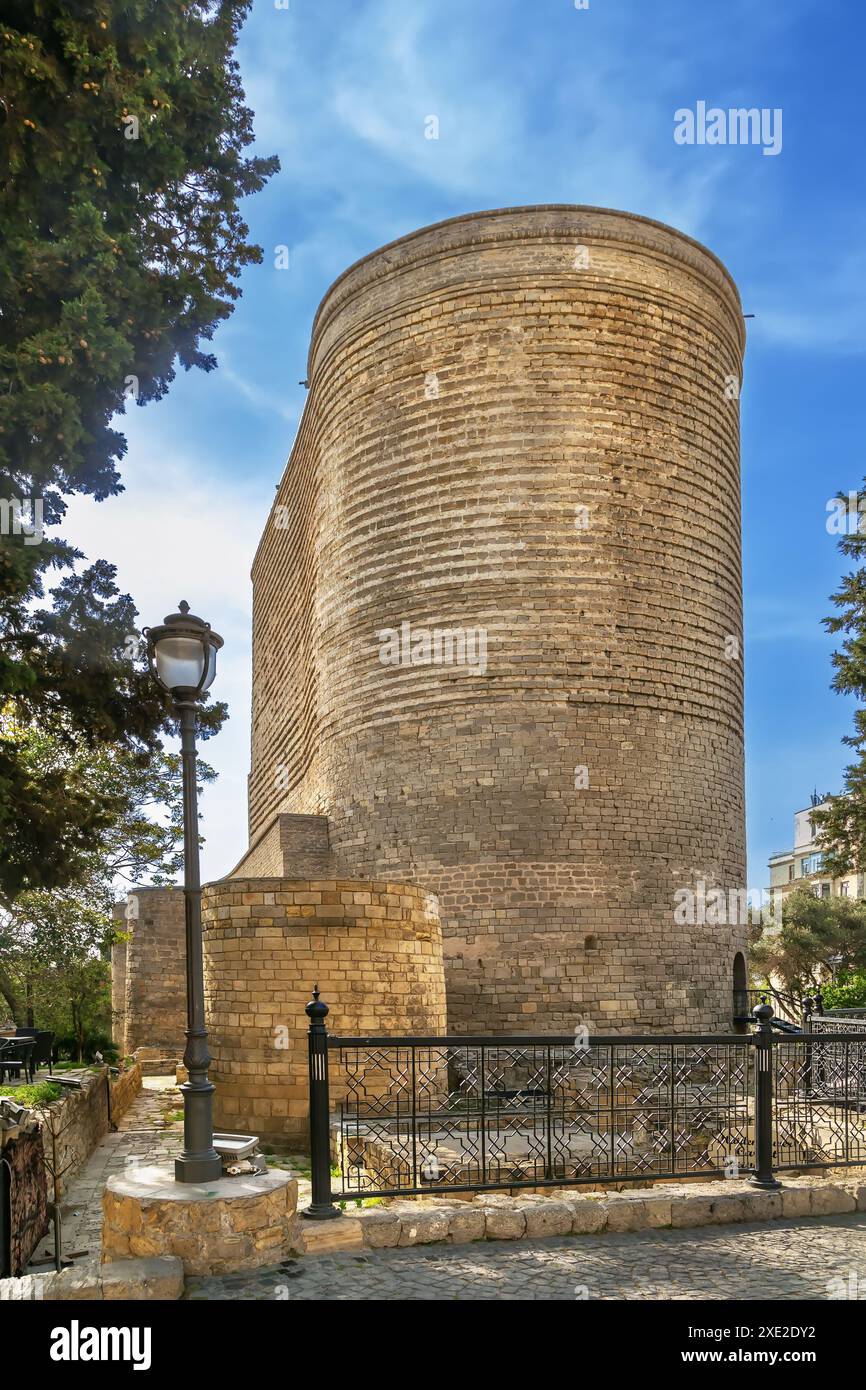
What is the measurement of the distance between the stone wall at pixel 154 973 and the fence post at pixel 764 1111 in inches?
880

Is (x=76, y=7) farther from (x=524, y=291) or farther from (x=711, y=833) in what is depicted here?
(x=711, y=833)

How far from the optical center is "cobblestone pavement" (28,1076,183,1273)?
9.61 metres

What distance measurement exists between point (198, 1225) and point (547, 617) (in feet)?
41.5

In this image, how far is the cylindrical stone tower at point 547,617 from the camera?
16.6 m

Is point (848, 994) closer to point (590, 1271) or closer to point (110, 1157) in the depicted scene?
point (110, 1157)

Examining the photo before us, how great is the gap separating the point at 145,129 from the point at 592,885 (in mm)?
11784

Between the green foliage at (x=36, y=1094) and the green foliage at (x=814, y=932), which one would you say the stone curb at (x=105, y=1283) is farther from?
the green foliage at (x=814, y=932)

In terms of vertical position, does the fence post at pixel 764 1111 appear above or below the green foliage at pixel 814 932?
above

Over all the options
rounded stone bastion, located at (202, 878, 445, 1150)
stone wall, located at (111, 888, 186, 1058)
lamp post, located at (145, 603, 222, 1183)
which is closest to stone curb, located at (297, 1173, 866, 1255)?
lamp post, located at (145, 603, 222, 1183)

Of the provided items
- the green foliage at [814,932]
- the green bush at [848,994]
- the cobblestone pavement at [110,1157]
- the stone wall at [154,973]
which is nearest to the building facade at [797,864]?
the green foliage at [814,932]

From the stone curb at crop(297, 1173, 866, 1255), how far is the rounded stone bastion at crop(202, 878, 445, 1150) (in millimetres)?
4555

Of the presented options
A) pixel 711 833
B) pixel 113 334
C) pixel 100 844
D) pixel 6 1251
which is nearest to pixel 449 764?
pixel 711 833

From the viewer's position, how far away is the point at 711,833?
711 inches
